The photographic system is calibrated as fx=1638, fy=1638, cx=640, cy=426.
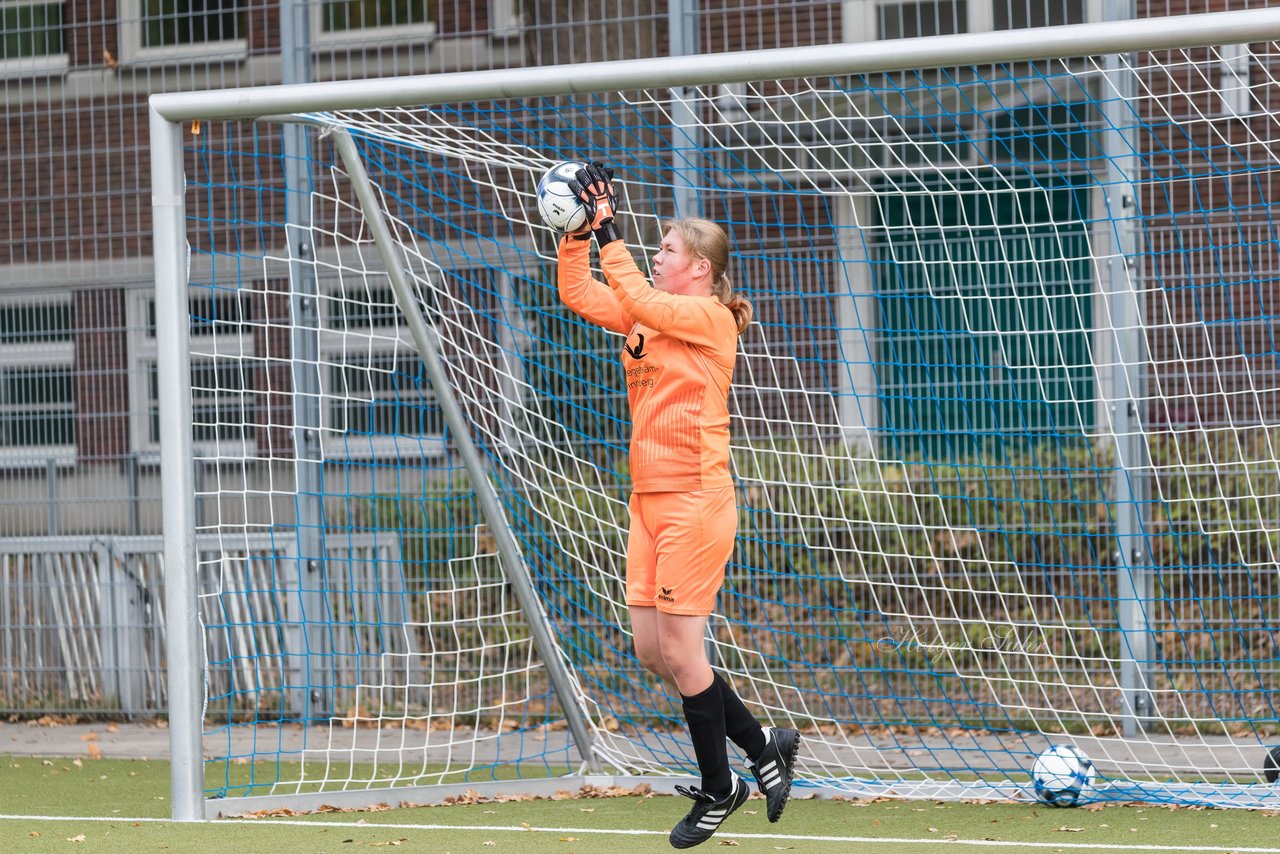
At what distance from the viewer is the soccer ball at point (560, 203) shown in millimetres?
4625

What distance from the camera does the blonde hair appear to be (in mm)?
4828

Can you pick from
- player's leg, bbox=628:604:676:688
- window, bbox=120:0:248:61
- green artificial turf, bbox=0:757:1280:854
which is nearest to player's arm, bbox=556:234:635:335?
player's leg, bbox=628:604:676:688

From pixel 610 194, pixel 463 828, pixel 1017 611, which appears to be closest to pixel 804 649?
pixel 1017 611

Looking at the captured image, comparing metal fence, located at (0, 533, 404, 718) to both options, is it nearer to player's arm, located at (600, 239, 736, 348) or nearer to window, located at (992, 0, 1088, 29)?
player's arm, located at (600, 239, 736, 348)

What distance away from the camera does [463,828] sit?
17.3ft

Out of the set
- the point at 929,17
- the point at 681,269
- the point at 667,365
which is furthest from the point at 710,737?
the point at 929,17

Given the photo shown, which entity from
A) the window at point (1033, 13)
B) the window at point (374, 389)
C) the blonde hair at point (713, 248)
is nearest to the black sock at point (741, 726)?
the blonde hair at point (713, 248)

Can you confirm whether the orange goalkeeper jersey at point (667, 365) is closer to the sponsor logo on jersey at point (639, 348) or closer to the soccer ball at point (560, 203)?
the sponsor logo on jersey at point (639, 348)

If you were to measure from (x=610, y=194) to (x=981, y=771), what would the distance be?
2.90 metres

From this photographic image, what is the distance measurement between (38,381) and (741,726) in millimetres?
5045

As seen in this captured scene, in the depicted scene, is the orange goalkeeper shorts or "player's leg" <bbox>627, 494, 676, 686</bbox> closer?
the orange goalkeeper shorts

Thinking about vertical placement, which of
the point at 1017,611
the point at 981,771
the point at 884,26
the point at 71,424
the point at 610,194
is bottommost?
the point at 981,771

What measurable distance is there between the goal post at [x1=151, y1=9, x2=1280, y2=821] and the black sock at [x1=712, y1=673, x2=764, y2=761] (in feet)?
4.82

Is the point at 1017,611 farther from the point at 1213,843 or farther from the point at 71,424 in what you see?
the point at 71,424
